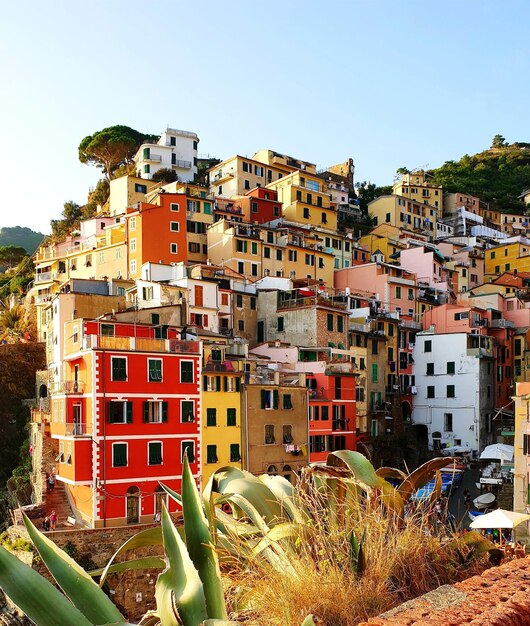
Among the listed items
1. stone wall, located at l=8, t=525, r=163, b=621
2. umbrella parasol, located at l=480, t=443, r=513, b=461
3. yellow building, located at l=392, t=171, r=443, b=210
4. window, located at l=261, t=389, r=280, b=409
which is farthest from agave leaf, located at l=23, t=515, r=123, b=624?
yellow building, located at l=392, t=171, r=443, b=210

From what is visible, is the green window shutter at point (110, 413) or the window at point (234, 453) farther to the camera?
the window at point (234, 453)

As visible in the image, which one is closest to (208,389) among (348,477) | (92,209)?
(348,477)

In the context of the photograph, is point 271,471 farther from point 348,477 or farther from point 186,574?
point 186,574

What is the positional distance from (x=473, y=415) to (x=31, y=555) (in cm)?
2862

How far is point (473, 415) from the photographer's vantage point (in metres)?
44.6

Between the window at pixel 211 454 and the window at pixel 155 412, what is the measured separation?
8.64ft

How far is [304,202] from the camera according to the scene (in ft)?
210

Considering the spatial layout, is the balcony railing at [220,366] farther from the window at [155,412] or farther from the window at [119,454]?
the window at [119,454]

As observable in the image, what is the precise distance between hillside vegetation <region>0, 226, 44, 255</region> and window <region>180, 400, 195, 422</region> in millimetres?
111795

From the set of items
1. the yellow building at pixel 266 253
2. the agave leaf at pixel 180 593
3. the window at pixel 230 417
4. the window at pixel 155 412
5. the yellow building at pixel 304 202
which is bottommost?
the window at pixel 230 417

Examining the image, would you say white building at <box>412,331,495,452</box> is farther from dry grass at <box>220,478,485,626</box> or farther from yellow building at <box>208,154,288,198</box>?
dry grass at <box>220,478,485,626</box>

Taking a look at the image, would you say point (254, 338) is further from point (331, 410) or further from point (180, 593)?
point (180, 593)

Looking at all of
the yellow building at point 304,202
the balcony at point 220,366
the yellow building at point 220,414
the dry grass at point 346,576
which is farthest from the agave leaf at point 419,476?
the yellow building at point 304,202

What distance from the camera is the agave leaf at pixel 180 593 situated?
5.04 metres
